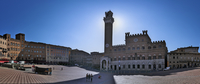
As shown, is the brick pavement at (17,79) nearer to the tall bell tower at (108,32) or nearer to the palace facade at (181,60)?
the palace facade at (181,60)

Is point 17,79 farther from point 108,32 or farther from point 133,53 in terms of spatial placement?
point 108,32

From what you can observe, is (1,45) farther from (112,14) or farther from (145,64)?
(145,64)

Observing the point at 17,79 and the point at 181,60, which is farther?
the point at 181,60

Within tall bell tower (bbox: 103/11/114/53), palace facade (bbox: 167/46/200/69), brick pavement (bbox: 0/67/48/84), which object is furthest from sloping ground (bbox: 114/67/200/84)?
tall bell tower (bbox: 103/11/114/53)

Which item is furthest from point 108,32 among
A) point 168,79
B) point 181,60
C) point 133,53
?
point 168,79

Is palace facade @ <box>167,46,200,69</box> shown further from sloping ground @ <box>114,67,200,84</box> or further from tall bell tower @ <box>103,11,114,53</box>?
tall bell tower @ <box>103,11,114,53</box>

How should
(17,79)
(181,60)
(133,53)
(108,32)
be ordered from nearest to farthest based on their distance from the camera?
(17,79)
(181,60)
(133,53)
(108,32)

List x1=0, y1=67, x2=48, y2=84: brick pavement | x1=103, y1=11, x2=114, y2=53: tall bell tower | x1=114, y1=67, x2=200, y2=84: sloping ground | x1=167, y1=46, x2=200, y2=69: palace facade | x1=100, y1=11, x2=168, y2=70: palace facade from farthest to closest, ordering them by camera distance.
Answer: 1. x1=103, y1=11, x2=114, y2=53: tall bell tower
2. x1=100, y1=11, x2=168, y2=70: palace facade
3. x1=167, y1=46, x2=200, y2=69: palace facade
4. x1=114, y1=67, x2=200, y2=84: sloping ground
5. x1=0, y1=67, x2=48, y2=84: brick pavement

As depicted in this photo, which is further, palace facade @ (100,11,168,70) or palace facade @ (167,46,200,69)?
palace facade @ (100,11,168,70)

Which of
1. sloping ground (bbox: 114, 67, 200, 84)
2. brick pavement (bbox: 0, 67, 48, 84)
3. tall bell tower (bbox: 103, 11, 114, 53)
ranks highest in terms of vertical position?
tall bell tower (bbox: 103, 11, 114, 53)

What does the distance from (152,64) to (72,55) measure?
5965cm

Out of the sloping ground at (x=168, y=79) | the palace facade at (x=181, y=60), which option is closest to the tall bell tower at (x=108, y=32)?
the palace facade at (x=181, y=60)

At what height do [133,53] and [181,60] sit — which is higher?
[133,53]

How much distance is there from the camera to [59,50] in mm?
94250
